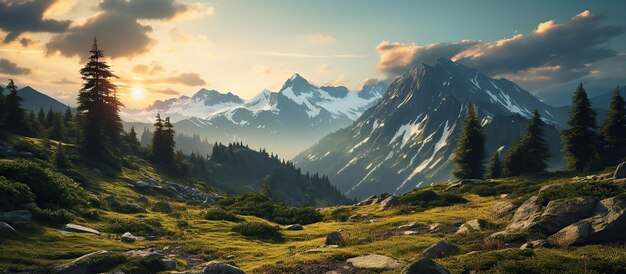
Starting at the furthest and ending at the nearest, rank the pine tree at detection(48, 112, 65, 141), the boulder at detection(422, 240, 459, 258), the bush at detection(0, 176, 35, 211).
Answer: the pine tree at detection(48, 112, 65, 141)
the bush at detection(0, 176, 35, 211)
the boulder at detection(422, 240, 459, 258)

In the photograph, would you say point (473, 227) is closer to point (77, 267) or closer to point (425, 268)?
point (425, 268)

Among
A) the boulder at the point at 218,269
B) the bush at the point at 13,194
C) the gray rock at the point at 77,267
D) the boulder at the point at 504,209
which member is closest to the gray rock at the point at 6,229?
the bush at the point at 13,194

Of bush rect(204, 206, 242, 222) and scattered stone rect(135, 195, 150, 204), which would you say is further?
scattered stone rect(135, 195, 150, 204)

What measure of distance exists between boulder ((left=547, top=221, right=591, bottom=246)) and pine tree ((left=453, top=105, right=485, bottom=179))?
59445 mm

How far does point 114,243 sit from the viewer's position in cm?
2298

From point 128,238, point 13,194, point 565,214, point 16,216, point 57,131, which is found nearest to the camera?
point 565,214

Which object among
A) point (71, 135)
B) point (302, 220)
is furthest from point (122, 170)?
point (302, 220)

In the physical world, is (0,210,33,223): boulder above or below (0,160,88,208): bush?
below

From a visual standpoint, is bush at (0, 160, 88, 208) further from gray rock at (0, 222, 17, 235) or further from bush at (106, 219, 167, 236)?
gray rock at (0, 222, 17, 235)

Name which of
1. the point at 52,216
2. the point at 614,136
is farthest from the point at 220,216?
the point at 614,136

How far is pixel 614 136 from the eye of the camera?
67438mm

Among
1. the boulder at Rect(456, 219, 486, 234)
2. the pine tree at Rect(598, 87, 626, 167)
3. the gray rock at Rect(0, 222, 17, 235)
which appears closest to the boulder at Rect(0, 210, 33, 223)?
the gray rock at Rect(0, 222, 17, 235)

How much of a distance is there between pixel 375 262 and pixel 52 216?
2009 centimetres

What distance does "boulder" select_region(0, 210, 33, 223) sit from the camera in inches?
812
